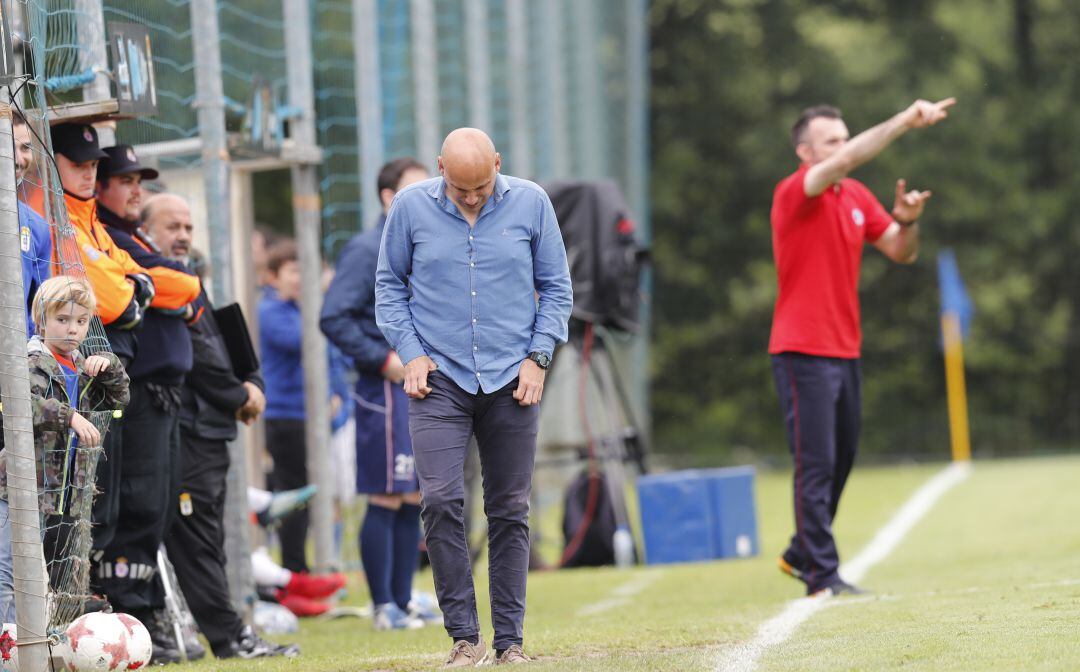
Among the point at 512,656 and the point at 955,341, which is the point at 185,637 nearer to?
the point at 512,656

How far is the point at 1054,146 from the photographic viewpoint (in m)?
28.7

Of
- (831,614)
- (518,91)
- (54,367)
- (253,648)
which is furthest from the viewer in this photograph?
(518,91)

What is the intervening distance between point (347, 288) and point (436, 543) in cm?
262

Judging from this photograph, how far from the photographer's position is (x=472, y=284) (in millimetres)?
5852

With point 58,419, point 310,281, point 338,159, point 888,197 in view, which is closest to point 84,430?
point 58,419

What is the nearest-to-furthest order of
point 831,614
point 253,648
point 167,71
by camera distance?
1. point 831,614
2. point 253,648
3. point 167,71

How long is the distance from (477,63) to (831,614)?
9.64 meters

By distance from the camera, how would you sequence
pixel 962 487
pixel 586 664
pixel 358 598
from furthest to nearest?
1. pixel 962 487
2. pixel 358 598
3. pixel 586 664

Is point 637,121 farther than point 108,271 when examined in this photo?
Yes

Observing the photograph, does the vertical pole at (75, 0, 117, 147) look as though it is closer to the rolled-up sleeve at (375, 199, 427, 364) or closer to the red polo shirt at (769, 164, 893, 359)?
the rolled-up sleeve at (375, 199, 427, 364)

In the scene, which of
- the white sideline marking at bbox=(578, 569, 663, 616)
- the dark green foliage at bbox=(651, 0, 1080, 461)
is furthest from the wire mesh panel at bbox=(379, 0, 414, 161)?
the dark green foliage at bbox=(651, 0, 1080, 461)

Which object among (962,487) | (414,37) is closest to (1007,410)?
→ (962,487)

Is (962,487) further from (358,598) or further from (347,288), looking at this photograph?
(347,288)

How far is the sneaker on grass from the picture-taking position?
8008 mm
